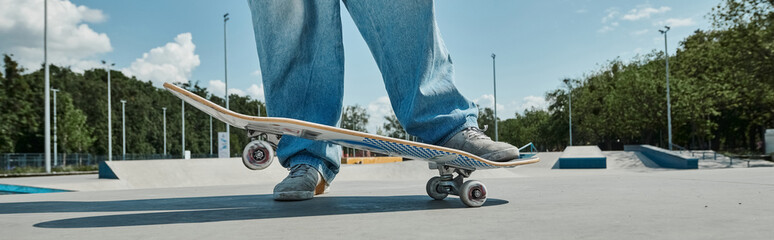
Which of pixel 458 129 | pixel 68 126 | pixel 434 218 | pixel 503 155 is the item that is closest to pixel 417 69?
pixel 458 129

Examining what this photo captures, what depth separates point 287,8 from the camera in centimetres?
274

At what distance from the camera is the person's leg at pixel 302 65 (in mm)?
2762

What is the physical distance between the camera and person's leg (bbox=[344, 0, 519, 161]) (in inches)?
95.4

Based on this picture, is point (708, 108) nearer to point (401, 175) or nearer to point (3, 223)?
point (401, 175)

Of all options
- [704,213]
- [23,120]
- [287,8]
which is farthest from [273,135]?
[23,120]

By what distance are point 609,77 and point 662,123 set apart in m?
12.0

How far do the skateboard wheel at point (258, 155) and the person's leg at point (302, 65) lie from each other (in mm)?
494

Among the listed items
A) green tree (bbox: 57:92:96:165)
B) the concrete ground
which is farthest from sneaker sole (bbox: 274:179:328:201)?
green tree (bbox: 57:92:96:165)

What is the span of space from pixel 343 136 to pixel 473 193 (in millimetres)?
583

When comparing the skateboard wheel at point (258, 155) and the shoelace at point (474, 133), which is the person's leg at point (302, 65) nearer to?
the skateboard wheel at point (258, 155)

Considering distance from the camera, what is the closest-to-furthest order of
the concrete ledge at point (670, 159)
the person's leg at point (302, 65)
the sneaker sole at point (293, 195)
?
the sneaker sole at point (293, 195)
the person's leg at point (302, 65)
the concrete ledge at point (670, 159)

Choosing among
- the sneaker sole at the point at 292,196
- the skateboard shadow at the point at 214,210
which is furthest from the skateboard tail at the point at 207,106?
the sneaker sole at the point at 292,196

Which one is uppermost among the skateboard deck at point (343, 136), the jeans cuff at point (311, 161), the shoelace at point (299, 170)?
the skateboard deck at point (343, 136)

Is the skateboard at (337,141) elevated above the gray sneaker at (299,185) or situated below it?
above
